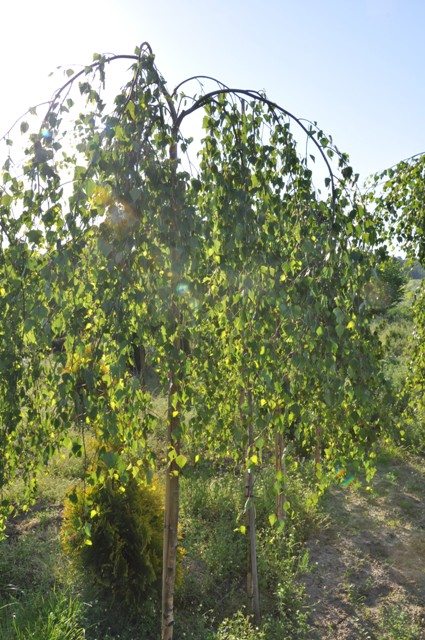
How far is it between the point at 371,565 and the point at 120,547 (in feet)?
7.89

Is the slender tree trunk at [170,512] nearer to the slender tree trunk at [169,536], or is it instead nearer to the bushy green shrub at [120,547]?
the slender tree trunk at [169,536]

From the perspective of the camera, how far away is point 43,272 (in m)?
2.19

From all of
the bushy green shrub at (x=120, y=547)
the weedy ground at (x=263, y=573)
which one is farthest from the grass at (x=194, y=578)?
the bushy green shrub at (x=120, y=547)

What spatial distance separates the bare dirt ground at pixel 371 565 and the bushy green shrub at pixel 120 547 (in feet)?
4.47

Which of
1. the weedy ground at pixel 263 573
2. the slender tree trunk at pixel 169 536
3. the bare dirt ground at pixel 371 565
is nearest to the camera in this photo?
the slender tree trunk at pixel 169 536

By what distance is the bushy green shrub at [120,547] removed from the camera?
4.36 meters

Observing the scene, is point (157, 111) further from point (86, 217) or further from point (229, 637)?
point (229, 637)

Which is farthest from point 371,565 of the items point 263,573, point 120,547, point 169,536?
point 169,536

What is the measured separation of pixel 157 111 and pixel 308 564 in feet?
14.1

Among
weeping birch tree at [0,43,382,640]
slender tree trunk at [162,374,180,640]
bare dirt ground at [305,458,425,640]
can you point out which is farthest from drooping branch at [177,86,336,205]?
bare dirt ground at [305,458,425,640]

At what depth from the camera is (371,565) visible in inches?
209

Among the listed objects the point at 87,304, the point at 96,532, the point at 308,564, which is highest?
the point at 87,304

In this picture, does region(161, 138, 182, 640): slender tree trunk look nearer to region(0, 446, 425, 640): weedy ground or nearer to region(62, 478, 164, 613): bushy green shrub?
region(0, 446, 425, 640): weedy ground

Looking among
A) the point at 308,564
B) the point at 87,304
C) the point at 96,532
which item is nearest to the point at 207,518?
the point at 308,564
